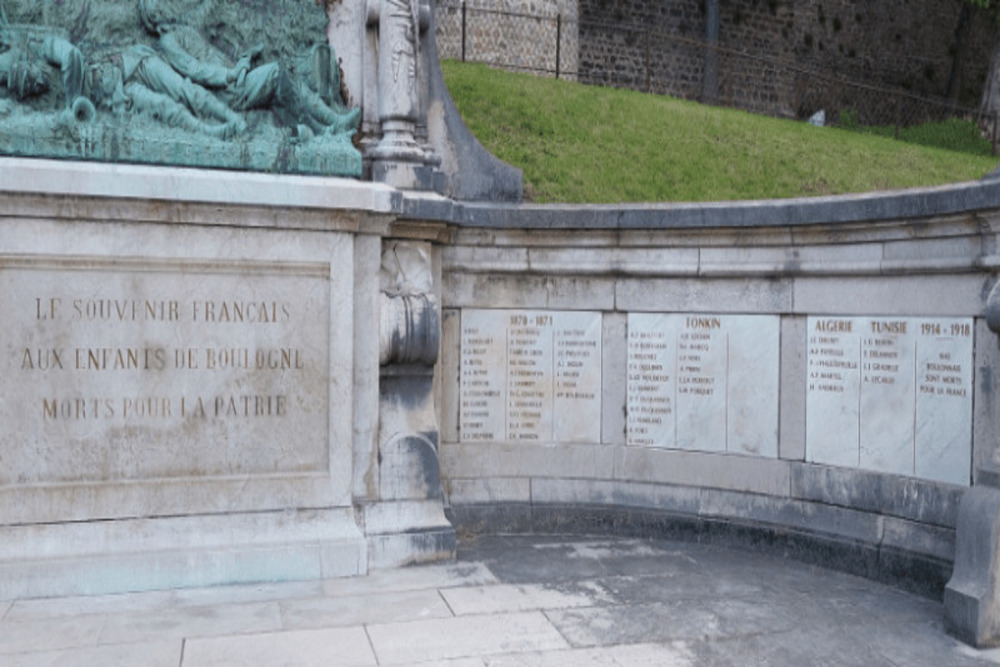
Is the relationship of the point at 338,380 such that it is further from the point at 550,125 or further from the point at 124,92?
the point at 550,125

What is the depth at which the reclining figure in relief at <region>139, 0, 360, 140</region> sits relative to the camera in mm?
5461

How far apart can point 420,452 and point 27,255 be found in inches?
94.4

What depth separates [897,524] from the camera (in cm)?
524

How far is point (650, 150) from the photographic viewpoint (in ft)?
43.9

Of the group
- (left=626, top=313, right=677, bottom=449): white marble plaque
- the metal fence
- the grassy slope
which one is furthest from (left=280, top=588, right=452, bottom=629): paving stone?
the metal fence

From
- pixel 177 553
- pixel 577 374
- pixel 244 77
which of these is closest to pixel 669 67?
pixel 577 374

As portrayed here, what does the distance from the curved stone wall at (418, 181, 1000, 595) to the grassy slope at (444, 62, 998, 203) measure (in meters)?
4.77

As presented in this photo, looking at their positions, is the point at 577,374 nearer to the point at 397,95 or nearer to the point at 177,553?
the point at 397,95

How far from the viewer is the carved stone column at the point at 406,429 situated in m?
5.49

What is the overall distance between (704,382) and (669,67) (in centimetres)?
2108

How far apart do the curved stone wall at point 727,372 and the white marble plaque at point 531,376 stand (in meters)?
0.01

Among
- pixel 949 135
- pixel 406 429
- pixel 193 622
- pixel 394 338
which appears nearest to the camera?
pixel 193 622

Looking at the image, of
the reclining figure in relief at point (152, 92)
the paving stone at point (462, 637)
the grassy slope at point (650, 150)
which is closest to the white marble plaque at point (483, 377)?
the paving stone at point (462, 637)

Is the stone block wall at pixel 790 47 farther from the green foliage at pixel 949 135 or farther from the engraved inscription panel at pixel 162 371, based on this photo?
the engraved inscription panel at pixel 162 371
